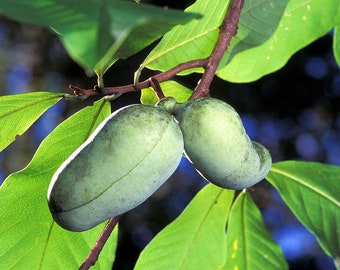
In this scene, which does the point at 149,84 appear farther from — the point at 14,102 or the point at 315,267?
the point at 315,267

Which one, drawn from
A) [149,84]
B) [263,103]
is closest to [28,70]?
[263,103]

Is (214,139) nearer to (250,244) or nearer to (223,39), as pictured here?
(223,39)

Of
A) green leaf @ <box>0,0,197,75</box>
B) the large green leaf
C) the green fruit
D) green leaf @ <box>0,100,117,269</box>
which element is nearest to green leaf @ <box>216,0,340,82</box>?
the large green leaf

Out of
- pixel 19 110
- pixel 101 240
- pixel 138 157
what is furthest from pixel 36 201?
pixel 138 157

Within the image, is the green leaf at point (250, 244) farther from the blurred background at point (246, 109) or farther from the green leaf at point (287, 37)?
the blurred background at point (246, 109)

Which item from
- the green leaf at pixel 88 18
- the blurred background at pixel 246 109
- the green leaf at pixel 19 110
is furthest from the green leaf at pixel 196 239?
the blurred background at pixel 246 109

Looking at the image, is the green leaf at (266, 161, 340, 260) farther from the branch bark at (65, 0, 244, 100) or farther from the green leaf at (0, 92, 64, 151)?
the green leaf at (0, 92, 64, 151)
